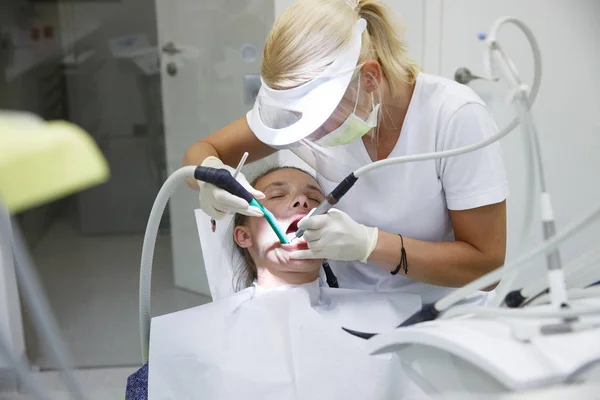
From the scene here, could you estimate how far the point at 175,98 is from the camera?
2.71 m

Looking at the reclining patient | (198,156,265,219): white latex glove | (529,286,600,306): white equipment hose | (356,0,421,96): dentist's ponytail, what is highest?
(356,0,421,96): dentist's ponytail

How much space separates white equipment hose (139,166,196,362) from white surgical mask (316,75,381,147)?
28 cm

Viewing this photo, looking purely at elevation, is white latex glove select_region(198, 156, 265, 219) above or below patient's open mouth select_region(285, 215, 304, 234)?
above

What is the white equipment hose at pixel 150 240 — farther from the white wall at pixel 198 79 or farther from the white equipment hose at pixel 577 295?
the white wall at pixel 198 79

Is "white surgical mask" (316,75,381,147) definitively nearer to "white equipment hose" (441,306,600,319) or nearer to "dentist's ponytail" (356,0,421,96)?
"dentist's ponytail" (356,0,421,96)

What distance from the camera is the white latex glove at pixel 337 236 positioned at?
1.31 metres

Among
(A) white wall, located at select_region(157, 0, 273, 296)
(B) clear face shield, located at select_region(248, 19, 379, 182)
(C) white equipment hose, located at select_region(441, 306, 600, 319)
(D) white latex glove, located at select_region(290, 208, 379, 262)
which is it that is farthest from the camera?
(A) white wall, located at select_region(157, 0, 273, 296)

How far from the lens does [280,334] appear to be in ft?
4.39

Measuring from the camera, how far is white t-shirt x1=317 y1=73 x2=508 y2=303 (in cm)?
135

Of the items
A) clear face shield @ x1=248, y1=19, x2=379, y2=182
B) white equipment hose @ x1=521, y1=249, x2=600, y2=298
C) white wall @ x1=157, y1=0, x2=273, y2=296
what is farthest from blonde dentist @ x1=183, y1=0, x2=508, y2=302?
white wall @ x1=157, y1=0, x2=273, y2=296

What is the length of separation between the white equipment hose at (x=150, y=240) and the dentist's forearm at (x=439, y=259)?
449mm

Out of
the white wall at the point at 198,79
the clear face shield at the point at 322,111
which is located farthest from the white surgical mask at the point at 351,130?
Result: the white wall at the point at 198,79

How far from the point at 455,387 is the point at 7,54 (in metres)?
2.44

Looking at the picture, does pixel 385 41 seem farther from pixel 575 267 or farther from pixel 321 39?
pixel 575 267
